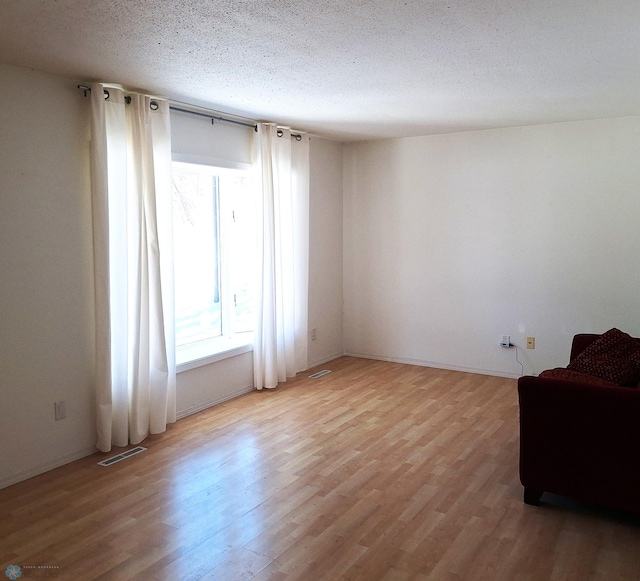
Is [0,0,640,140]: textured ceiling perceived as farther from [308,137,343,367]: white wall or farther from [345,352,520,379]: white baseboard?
[345,352,520,379]: white baseboard

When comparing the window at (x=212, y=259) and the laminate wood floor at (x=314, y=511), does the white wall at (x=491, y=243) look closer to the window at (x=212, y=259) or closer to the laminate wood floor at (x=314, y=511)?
the laminate wood floor at (x=314, y=511)

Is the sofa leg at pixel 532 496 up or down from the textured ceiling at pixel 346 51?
down

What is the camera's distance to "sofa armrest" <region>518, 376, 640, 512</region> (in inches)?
108

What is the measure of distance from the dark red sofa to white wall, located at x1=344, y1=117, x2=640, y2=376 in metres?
2.58

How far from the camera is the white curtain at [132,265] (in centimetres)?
372

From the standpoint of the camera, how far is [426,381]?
18.1 ft

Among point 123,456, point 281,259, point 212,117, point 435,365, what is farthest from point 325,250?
point 123,456

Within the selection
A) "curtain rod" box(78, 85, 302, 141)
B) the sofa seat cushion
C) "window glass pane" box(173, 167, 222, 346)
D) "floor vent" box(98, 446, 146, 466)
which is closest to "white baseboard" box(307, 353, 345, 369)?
"window glass pane" box(173, 167, 222, 346)

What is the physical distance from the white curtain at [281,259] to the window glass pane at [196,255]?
0.41 m

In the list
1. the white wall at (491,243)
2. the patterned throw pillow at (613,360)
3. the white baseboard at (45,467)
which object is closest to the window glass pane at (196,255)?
the white baseboard at (45,467)

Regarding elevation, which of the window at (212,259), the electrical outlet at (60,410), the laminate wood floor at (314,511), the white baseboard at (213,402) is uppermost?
the window at (212,259)

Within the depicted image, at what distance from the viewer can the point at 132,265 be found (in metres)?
3.96

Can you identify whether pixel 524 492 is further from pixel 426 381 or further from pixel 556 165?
pixel 556 165

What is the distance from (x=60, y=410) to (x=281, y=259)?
2389 millimetres
